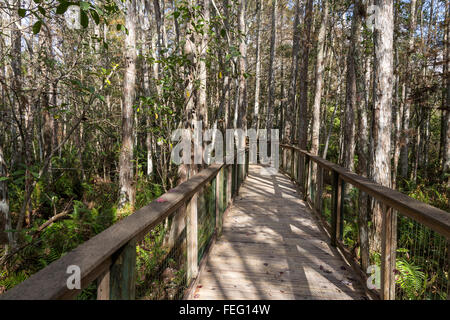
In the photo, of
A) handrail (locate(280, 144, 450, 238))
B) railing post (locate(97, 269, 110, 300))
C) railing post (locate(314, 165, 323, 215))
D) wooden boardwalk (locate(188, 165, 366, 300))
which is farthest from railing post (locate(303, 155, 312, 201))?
railing post (locate(97, 269, 110, 300))

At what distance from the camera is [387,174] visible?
14.7 ft

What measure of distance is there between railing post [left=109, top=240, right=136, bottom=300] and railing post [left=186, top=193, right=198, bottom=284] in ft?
4.35

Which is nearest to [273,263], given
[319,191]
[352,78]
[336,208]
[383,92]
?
[336,208]

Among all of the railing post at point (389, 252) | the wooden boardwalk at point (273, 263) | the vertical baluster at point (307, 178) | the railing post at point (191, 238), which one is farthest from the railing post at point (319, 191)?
the railing post at point (191, 238)

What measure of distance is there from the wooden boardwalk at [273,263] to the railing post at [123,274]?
148 centimetres

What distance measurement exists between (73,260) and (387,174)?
4.62 meters

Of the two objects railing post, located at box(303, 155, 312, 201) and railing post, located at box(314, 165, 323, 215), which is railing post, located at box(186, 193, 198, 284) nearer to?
railing post, located at box(314, 165, 323, 215)

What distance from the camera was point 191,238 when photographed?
2.94m

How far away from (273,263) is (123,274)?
2.62 metres

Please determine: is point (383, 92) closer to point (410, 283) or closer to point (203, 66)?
point (410, 283)

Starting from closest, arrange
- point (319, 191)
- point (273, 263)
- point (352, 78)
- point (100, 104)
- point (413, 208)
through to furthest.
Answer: point (413, 208), point (273, 263), point (319, 191), point (352, 78), point (100, 104)
